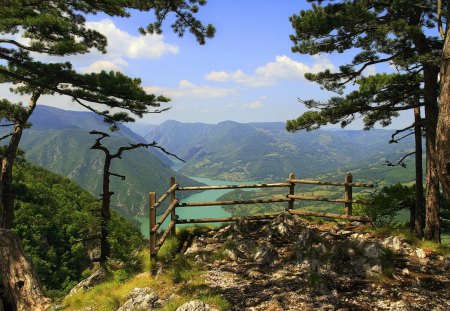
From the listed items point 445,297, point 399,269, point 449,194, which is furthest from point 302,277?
point 449,194

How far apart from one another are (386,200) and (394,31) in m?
5.86

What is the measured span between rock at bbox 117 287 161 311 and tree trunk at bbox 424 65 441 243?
8446mm

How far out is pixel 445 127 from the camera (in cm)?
565

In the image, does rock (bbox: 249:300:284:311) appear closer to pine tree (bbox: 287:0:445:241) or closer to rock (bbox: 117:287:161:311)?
rock (bbox: 117:287:161:311)

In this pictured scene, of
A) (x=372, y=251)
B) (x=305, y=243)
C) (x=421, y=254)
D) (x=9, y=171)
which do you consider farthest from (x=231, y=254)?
(x=9, y=171)

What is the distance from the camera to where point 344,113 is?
38.7 feet

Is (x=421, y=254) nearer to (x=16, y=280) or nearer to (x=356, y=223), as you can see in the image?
(x=356, y=223)

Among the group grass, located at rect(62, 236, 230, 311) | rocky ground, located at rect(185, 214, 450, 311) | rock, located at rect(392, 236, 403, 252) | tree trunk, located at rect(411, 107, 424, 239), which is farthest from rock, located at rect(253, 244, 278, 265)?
tree trunk, located at rect(411, 107, 424, 239)

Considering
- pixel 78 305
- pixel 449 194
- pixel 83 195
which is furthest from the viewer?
pixel 83 195

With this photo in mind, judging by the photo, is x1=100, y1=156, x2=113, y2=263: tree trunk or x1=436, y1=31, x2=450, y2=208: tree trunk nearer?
x1=436, y1=31, x2=450, y2=208: tree trunk

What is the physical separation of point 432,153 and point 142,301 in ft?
29.5

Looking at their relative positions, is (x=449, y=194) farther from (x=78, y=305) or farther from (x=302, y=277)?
(x=78, y=305)

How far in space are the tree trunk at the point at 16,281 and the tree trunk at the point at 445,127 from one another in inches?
258

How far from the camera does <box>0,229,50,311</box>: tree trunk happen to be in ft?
16.2
